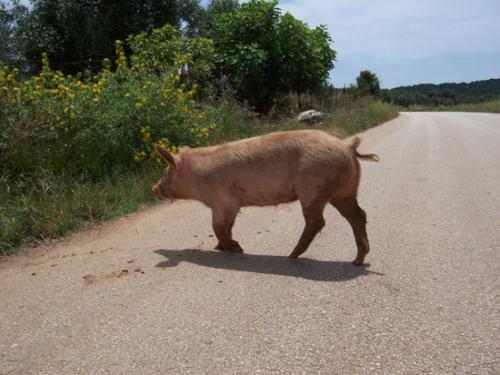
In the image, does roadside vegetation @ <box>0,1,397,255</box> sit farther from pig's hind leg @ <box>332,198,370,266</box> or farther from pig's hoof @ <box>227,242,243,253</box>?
pig's hind leg @ <box>332,198,370,266</box>

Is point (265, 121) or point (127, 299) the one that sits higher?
point (265, 121)

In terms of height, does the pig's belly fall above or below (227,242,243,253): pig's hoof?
above

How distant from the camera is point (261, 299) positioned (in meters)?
3.69

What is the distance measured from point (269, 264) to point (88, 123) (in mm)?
4233

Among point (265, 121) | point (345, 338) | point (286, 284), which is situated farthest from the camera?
point (265, 121)

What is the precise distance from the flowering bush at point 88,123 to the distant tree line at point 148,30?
6.82 meters

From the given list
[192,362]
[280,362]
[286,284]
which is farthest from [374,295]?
[192,362]

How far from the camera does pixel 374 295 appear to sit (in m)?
3.69

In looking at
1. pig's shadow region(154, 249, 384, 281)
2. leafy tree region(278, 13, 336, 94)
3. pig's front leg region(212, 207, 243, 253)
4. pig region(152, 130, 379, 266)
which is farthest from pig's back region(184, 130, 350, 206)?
leafy tree region(278, 13, 336, 94)

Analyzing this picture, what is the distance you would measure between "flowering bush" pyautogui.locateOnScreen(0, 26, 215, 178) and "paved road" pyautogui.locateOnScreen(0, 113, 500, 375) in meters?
1.58

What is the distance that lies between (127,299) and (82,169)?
3925mm

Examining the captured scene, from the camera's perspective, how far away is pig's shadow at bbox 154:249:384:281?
4.18 m

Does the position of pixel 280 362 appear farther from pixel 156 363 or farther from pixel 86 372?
pixel 86 372

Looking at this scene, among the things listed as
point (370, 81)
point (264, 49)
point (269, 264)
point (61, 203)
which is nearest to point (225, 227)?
point (269, 264)
